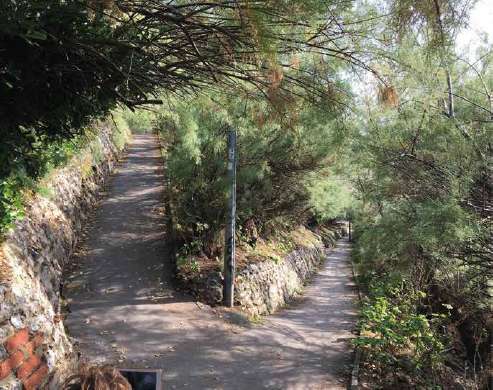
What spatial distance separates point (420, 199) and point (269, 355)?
13.1 ft

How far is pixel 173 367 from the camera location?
6254 millimetres

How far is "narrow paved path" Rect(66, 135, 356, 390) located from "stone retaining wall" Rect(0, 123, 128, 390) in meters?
0.65

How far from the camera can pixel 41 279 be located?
6129 mm

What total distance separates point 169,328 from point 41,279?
244 cm

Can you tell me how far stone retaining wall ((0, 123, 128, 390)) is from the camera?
367 centimetres

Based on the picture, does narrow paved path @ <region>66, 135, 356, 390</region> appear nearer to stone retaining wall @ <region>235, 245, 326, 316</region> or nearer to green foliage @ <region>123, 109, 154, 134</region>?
stone retaining wall @ <region>235, 245, 326, 316</region>

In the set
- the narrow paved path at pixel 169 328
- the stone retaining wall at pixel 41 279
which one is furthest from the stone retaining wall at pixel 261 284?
the stone retaining wall at pixel 41 279

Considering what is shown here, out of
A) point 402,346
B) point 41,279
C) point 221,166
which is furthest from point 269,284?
point 41,279

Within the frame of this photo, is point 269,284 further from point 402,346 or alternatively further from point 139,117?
point 139,117

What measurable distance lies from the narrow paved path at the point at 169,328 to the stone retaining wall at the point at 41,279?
65 cm

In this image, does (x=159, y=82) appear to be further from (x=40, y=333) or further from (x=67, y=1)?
(x=40, y=333)

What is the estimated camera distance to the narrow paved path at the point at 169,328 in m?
6.30

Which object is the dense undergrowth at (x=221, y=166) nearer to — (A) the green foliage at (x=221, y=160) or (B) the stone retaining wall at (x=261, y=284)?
(A) the green foliage at (x=221, y=160)

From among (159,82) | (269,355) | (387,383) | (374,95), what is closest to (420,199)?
(387,383)
